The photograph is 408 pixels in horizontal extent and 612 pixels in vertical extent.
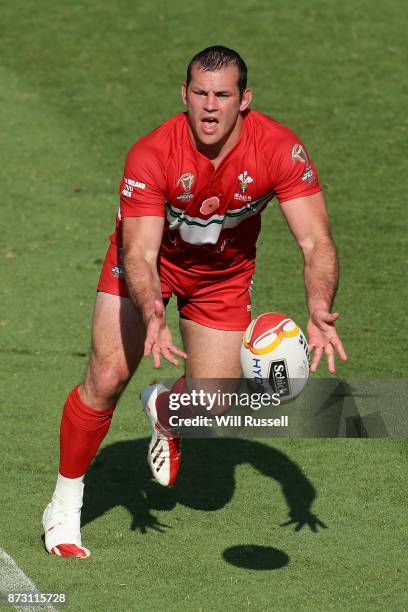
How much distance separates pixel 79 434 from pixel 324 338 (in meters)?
1.81

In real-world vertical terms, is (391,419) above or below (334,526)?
above

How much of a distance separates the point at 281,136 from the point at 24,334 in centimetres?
421

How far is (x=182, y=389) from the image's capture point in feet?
29.0

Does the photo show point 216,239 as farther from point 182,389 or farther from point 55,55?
point 55,55


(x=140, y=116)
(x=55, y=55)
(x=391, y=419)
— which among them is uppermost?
(x=55, y=55)

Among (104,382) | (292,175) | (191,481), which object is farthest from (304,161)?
(191,481)

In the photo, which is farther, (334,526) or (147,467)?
(147,467)

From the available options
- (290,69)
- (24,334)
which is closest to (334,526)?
(24,334)

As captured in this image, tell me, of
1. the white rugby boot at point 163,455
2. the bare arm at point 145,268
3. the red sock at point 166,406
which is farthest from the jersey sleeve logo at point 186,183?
the white rugby boot at point 163,455

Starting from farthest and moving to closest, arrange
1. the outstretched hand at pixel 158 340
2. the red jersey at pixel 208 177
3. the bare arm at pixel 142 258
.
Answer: the red jersey at pixel 208 177 < the bare arm at pixel 142 258 < the outstretched hand at pixel 158 340

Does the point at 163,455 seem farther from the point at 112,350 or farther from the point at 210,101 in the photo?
the point at 210,101

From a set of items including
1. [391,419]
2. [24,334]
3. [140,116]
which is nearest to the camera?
[391,419]

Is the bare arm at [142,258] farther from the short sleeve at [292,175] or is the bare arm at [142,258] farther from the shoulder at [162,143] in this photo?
the short sleeve at [292,175]

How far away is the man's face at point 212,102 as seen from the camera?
7625 millimetres
